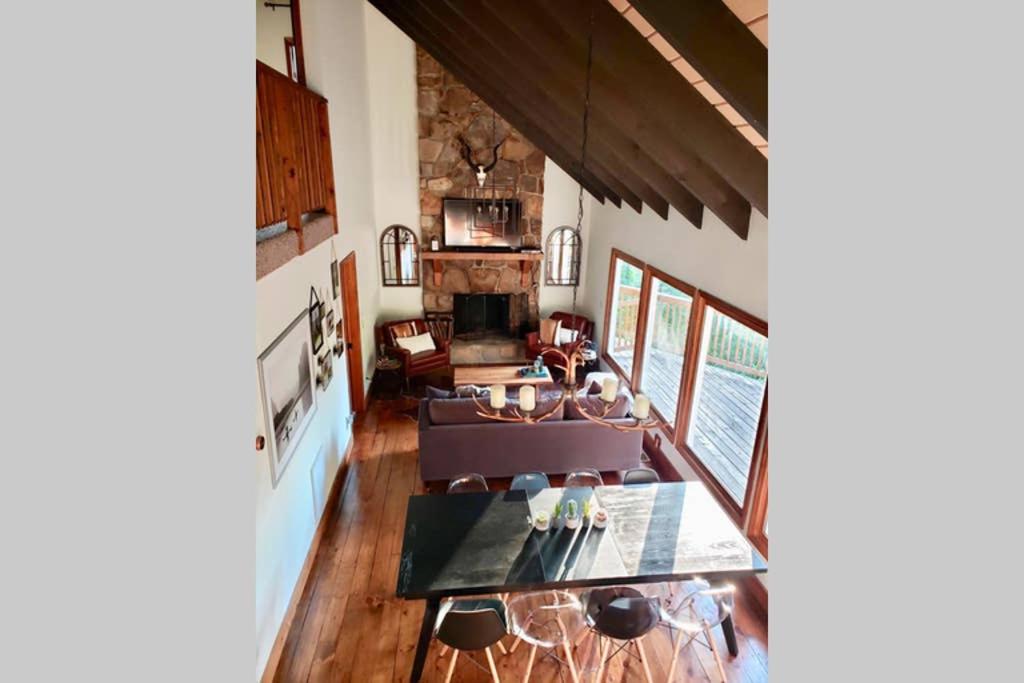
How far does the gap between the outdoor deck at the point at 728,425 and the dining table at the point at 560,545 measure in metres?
0.79

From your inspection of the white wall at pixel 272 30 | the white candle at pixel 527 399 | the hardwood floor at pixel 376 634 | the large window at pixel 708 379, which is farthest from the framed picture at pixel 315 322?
the large window at pixel 708 379

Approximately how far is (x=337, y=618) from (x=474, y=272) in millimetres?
5487

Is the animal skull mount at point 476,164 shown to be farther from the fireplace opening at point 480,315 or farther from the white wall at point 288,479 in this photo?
the white wall at point 288,479

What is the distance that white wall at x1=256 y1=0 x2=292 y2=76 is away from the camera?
4.82 metres

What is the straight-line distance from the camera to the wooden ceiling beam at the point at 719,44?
6.67 ft

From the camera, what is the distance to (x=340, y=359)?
482cm

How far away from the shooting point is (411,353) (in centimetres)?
714

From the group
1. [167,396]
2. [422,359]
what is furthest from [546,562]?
[422,359]

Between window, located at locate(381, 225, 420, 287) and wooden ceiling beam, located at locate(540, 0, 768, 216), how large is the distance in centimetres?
506

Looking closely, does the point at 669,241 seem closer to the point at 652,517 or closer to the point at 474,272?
the point at 652,517

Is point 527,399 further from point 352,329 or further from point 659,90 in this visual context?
point 352,329

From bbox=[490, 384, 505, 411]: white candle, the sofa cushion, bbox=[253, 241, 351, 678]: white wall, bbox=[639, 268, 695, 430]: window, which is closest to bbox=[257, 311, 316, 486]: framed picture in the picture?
bbox=[253, 241, 351, 678]: white wall

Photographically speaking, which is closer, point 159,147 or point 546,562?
point 159,147

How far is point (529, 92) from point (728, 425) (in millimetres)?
3210
